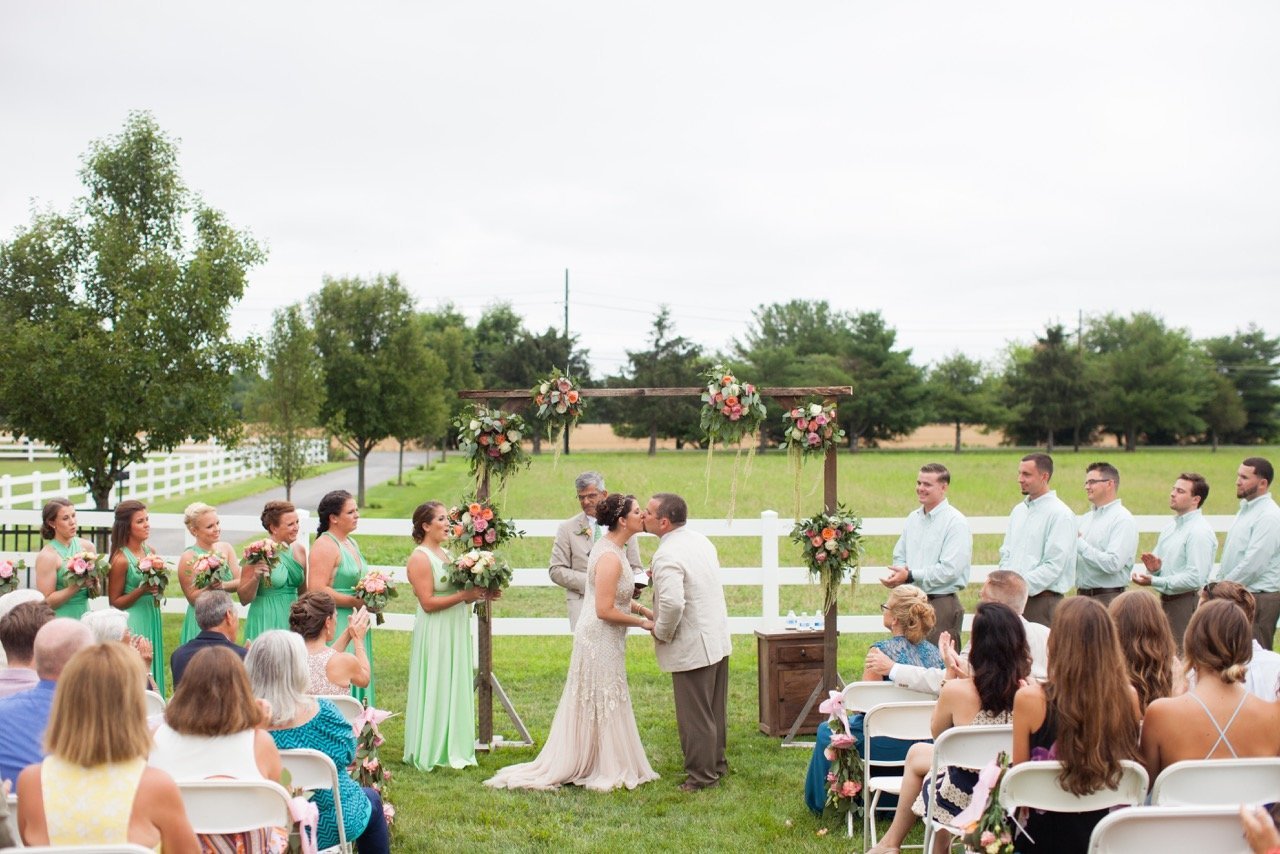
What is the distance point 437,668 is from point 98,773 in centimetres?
454

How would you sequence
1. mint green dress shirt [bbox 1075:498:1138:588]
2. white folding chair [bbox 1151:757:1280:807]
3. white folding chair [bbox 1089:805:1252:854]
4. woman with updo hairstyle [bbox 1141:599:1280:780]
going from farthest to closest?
mint green dress shirt [bbox 1075:498:1138:588] < woman with updo hairstyle [bbox 1141:599:1280:780] < white folding chair [bbox 1151:757:1280:807] < white folding chair [bbox 1089:805:1252:854]

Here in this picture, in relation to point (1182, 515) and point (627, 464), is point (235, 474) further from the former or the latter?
point (1182, 515)

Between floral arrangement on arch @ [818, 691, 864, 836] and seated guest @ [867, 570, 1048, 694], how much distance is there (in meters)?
0.31

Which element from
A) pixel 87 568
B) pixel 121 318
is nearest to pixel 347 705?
pixel 87 568

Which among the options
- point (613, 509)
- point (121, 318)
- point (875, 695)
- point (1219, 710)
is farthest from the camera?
point (121, 318)

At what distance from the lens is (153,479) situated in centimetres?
2853

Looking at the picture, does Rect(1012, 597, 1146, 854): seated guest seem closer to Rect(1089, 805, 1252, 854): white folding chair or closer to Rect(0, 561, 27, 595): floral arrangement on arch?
Rect(1089, 805, 1252, 854): white folding chair

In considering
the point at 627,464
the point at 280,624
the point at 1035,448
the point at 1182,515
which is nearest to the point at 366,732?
the point at 280,624

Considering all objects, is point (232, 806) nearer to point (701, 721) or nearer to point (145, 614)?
point (701, 721)

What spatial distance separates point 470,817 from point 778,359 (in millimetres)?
72714

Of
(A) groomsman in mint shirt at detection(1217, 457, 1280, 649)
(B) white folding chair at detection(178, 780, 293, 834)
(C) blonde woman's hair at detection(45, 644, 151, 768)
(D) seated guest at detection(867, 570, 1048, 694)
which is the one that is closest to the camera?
(C) blonde woman's hair at detection(45, 644, 151, 768)

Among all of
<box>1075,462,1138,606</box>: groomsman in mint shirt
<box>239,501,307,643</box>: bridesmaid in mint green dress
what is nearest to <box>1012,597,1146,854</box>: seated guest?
<box>1075,462,1138,606</box>: groomsman in mint shirt

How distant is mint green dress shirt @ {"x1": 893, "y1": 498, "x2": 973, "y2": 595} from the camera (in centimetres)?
828

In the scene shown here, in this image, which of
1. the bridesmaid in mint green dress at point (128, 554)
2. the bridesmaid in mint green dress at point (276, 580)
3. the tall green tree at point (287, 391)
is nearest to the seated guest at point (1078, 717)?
the bridesmaid in mint green dress at point (276, 580)
